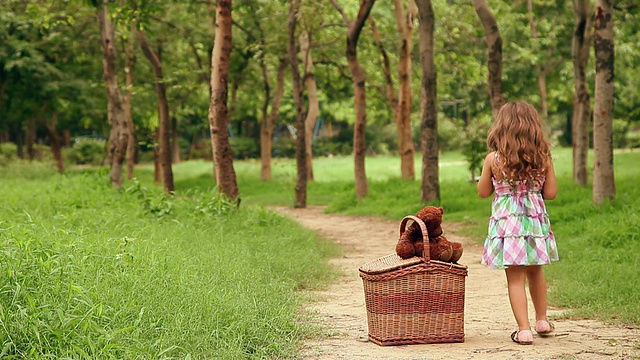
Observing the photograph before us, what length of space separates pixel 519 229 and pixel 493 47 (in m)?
10.00

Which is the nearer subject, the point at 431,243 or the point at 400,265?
the point at 400,265

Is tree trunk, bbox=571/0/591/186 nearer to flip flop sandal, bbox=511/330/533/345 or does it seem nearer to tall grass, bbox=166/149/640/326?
tall grass, bbox=166/149/640/326

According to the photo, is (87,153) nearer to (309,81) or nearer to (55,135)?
(55,135)

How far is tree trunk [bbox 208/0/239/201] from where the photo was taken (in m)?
15.4

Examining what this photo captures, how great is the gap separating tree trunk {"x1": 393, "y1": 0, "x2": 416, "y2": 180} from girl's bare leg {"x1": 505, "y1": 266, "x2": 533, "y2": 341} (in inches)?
730

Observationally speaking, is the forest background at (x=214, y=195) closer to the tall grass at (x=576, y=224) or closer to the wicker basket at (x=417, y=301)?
the tall grass at (x=576, y=224)

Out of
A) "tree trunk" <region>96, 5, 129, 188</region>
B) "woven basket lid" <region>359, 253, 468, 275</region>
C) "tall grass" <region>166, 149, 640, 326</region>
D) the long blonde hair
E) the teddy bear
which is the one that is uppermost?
"tree trunk" <region>96, 5, 129, 188</region>

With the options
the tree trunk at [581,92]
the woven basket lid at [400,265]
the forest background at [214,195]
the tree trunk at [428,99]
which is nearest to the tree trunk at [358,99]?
the forest background at [214,195]

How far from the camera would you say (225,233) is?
41.0 feet

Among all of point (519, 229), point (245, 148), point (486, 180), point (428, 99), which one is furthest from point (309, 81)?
point (245, 148)

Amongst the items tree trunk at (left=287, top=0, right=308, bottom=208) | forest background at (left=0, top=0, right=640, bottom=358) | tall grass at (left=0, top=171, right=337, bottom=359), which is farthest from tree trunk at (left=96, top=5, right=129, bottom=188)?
tall grass at (left=0, top=171, right=337, bottom=359)

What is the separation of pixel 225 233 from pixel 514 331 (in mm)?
5940

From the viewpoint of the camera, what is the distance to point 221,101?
15.5m

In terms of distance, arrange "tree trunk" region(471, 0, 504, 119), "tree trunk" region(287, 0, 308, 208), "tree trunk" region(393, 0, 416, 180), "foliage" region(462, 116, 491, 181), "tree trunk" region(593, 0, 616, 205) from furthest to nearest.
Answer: "tree trunk" region(393, 0, 416, 180)
"foliage" region(462, 116, 491, 181)
"tree trunk" region(287, 0, 308, 208)
"tree trunk" region(471, 0, 504, 119)
"tree trunk" region(593, 0, 616, 205)
